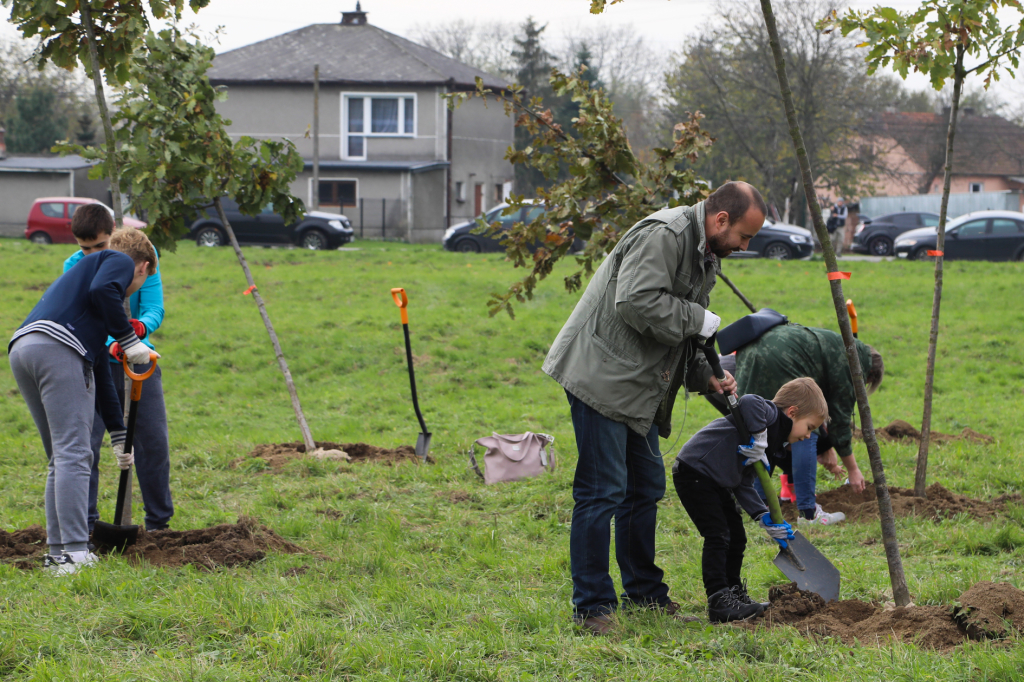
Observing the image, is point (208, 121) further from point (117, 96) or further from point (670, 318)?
point (670, 318)

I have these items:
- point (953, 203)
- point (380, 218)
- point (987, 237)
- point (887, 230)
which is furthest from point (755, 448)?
point (953, 203)

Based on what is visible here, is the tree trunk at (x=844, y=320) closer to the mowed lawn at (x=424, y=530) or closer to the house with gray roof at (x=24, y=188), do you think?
the mowed lawn at (x=424, y=530)

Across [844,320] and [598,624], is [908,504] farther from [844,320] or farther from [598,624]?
[598,624]

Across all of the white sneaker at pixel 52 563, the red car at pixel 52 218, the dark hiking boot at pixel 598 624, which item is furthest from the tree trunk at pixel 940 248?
the red car at pixel 52 218

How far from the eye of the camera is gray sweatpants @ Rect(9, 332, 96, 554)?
416 centimetres

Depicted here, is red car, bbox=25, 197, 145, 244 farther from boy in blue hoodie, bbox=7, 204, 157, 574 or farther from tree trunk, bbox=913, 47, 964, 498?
tree trunk, bbox=913, 47, 964, 498

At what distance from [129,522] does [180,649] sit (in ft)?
5.63

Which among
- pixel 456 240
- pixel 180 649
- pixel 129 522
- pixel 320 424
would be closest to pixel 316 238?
pixel 456 240

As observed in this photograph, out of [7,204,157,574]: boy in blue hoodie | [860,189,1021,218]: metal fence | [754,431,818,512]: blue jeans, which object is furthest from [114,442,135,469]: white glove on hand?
[860,189,1021,218]: metal fence

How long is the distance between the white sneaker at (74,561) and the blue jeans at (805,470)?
368cm

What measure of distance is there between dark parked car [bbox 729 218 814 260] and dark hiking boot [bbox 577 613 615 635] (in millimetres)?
18984

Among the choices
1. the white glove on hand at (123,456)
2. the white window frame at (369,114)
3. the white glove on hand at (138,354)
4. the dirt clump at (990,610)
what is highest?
the white window frame at (369,114)

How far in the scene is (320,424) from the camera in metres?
9.11

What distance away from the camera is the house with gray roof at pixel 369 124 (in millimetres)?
31797
